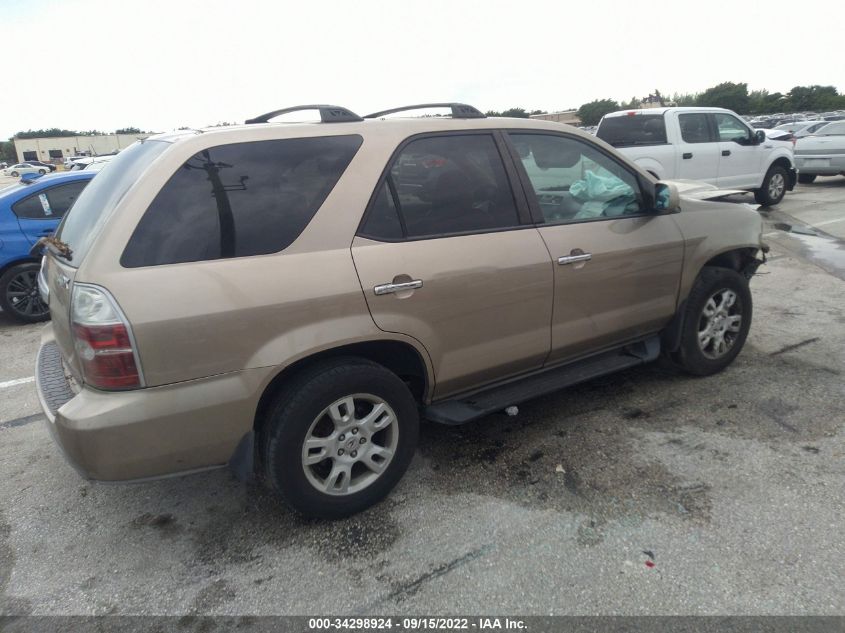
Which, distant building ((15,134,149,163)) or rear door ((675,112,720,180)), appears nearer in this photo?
rear door ((675,112,720,180))

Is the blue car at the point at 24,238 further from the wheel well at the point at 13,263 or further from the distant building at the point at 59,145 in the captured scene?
the distant building at the point at 59,145

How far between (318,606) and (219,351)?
1.08 metres

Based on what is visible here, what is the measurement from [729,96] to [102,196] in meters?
58.4

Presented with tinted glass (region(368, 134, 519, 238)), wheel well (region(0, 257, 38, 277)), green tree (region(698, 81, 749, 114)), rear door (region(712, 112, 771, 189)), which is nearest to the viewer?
tinted glass (region(368, 134, 519, 238))

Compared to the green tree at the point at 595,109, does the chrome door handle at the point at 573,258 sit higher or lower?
lower

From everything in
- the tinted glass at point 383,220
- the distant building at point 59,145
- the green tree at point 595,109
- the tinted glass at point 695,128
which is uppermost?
the distant building at point 59,145

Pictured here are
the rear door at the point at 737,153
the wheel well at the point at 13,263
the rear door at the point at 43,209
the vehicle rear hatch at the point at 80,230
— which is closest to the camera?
the vehicle rear hatch at the point at 80,230

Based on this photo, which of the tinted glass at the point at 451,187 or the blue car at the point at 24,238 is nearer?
the tinted glass at the point at 451,187

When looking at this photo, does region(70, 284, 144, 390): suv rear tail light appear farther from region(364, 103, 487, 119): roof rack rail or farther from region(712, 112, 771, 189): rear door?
region(712, 112, 771, 189): rear door

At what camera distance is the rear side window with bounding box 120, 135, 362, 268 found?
241 cm

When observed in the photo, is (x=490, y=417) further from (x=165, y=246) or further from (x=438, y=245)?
Result: (x=165, y=246)

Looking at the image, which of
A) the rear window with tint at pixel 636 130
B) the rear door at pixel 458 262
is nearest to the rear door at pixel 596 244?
the rear door at pixel 458 262

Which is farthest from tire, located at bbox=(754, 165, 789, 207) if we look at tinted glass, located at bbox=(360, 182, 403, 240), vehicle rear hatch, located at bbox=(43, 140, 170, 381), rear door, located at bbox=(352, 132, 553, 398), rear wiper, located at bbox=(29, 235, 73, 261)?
rear wiper, located at bbox=(29, 235, 73, 261)

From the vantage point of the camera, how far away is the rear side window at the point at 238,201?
2.41m
